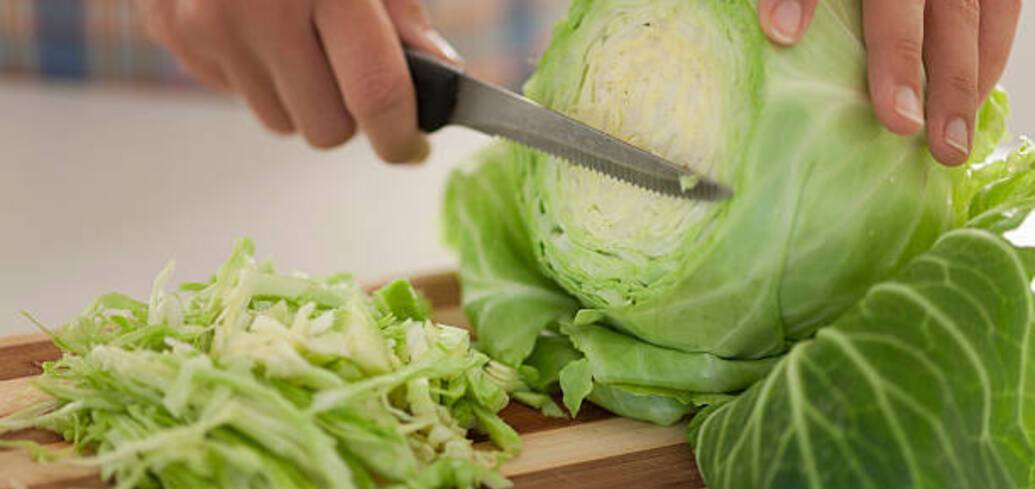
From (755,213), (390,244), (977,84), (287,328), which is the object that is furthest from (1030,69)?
(287,328)

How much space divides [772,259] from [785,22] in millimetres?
266

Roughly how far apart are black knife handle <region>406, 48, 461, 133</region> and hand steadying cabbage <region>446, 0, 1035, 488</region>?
0.44ft

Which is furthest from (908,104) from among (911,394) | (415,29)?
(415,29)

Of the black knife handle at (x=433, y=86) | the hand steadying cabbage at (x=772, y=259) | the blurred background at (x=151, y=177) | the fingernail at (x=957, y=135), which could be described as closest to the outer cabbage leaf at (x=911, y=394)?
the hand steadying cabbage at (x=772, y=259)

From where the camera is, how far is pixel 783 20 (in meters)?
A: 1.43

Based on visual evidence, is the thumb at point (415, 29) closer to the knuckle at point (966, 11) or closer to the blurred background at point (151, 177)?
the blurred background at point (151, 177)

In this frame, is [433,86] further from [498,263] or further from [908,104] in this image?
[908,104]

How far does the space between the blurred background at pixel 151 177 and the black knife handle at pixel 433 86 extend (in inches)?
16.9

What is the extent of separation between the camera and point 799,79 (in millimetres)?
1437

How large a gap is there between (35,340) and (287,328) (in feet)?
1.52

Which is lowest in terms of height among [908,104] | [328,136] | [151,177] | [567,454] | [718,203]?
[151,177]

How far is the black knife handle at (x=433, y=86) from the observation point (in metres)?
1.78

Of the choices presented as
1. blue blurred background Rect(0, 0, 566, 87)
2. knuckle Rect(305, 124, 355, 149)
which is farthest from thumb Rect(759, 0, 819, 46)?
blue blurred background Rect(0, 0, 566, 87)

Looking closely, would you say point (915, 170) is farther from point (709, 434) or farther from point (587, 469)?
point (587, 469)
